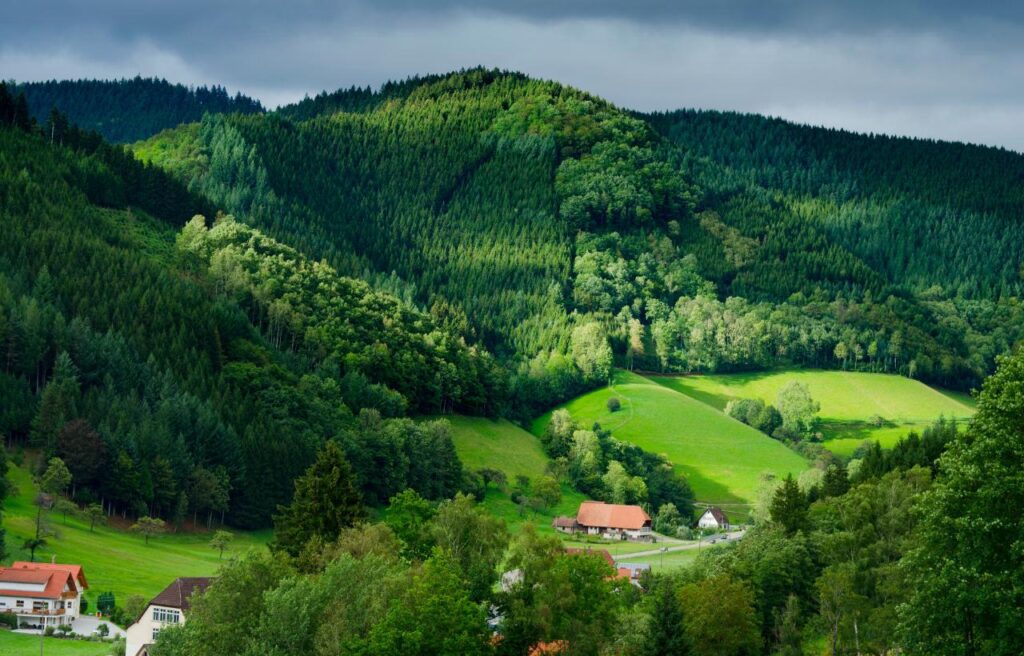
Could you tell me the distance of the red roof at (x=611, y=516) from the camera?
7333 inches

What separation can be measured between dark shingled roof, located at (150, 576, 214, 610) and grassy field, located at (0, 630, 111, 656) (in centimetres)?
481

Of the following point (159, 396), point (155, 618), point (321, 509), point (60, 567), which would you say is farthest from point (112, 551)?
point (159, 396)

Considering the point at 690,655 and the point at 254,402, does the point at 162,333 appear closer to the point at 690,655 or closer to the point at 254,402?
the point at 254,402

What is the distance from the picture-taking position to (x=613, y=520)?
18712 cm

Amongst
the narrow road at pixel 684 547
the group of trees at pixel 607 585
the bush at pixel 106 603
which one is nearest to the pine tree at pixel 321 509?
the group of trees at pixel 607 585

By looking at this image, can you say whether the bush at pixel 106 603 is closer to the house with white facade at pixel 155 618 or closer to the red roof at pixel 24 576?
the red roof at pixel 24 576

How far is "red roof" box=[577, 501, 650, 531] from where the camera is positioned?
611ft

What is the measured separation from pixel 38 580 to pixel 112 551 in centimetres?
1871

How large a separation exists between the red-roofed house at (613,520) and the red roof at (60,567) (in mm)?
85223

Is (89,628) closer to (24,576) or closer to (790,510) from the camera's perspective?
(24,576)

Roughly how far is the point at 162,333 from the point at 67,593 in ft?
245

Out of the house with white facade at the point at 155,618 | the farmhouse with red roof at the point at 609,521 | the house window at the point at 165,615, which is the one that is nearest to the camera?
the house with white facade at the point at 155,618

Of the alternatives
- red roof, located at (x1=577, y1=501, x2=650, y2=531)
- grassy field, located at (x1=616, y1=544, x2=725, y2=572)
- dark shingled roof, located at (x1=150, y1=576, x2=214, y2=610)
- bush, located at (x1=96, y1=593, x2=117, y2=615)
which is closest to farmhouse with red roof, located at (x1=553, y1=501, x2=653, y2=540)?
red roof, located at (x1=577, y1=501, x2=650, y2=531)

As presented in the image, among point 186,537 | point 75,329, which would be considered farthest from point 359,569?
point 75,329
